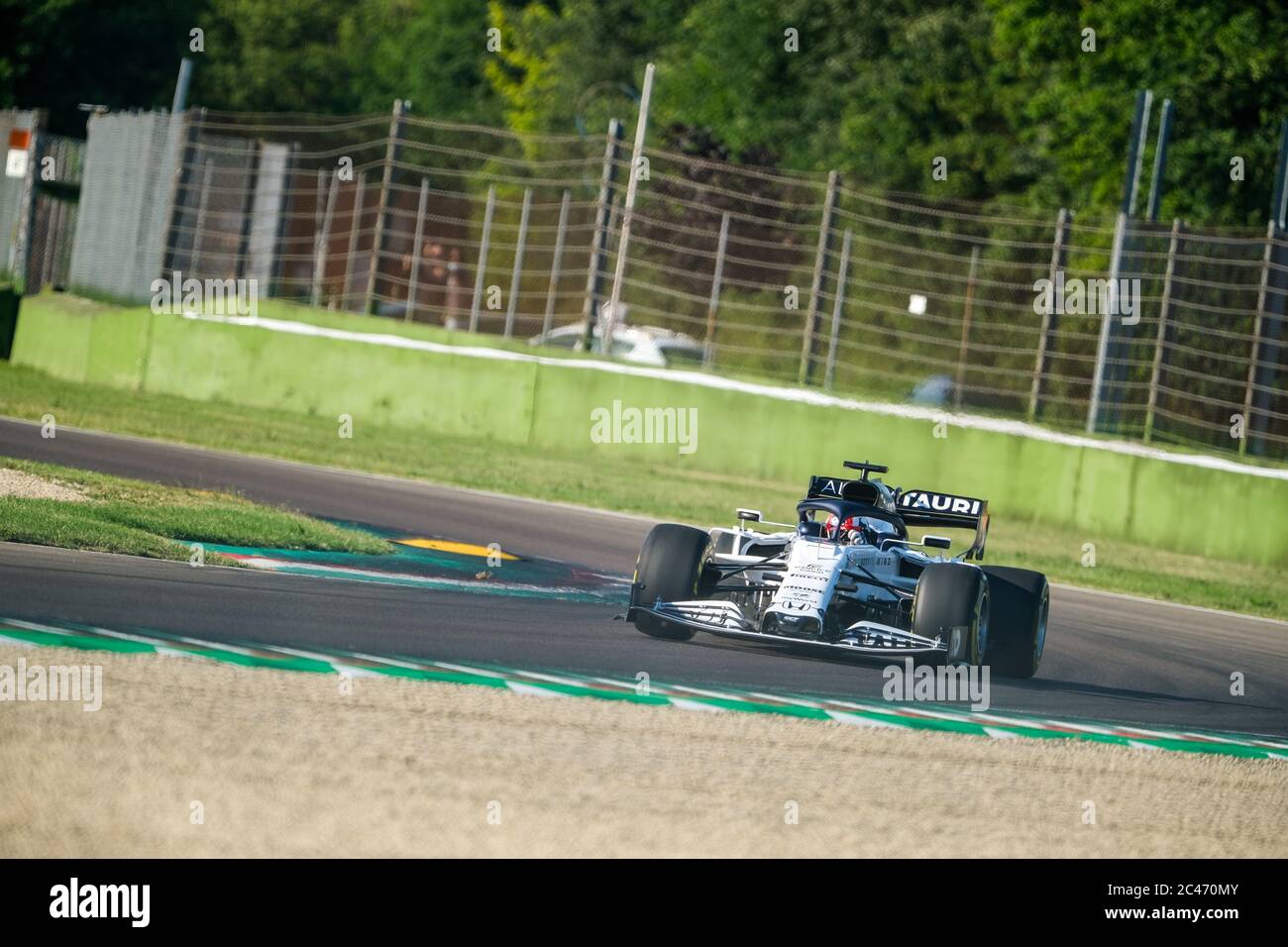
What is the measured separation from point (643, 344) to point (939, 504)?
14.8 metres

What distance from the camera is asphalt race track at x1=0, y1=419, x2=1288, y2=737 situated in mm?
8852

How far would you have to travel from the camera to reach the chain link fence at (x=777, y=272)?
1925 cm

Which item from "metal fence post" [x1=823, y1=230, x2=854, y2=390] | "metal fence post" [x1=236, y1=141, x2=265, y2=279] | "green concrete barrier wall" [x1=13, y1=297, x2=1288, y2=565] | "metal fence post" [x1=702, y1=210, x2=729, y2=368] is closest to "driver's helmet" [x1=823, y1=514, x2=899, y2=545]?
"green concrete barrier wall" [x1=13, y1=297, x2=1288, y2=565]

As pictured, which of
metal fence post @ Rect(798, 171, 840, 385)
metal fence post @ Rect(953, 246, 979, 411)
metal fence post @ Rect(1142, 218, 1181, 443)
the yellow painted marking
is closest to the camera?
the yellow painted marking

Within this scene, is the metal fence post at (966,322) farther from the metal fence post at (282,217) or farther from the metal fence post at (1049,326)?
the metal fence post at (282,217)

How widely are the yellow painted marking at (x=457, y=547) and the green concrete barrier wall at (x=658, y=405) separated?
19.9ft

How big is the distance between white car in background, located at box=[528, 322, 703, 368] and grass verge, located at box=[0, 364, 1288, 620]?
4.50 feet

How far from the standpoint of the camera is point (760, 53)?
5084 centimetres

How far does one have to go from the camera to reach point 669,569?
9.91m

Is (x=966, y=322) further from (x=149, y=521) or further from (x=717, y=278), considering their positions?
(x=149, y=521)

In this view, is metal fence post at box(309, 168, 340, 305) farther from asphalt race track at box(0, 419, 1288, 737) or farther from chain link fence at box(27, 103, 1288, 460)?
asphalt race track at box(0, 419, 1288, 737)

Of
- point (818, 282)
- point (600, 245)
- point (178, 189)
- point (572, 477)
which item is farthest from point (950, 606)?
point (178, 189)

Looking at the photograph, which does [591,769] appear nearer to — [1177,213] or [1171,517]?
[1171,517]

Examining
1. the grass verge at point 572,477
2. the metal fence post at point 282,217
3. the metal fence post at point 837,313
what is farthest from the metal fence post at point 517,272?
the metal fence post at point 837,313
